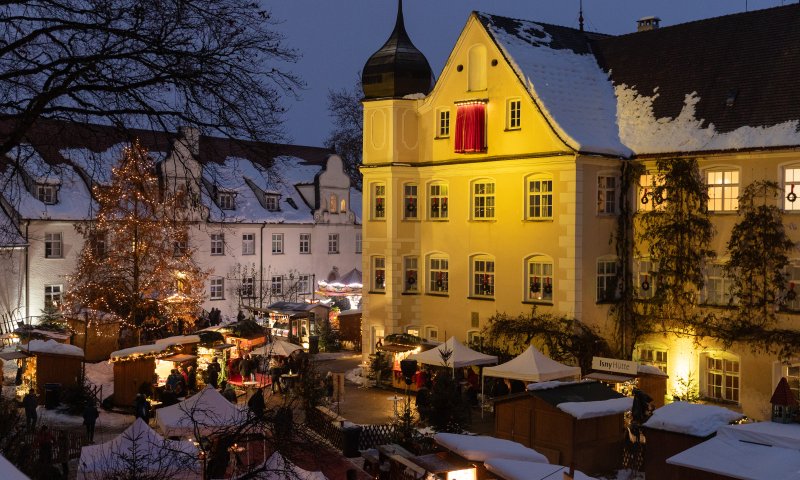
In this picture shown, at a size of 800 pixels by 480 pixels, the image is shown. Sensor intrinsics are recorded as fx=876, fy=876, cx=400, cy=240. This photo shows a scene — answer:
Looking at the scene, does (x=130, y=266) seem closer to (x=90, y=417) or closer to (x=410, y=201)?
(x=410, y=201)

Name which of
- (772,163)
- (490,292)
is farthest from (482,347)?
(772,163)

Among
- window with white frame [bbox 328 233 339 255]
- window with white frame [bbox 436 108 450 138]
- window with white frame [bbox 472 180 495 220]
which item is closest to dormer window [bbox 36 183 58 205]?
window with white frame [bbox 328 233 339 255]

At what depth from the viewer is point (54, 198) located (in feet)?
149

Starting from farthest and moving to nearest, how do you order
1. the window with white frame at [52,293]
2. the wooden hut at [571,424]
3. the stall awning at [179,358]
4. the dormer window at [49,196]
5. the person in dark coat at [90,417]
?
the dormer window at [49,196], the window with white frame at [52,293], the stall awning at [179,358], the person in dark coat at [90,417], the wooden hut at [571,424]

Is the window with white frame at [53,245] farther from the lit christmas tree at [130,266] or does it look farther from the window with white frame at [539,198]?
the window with white frame at [539,198]

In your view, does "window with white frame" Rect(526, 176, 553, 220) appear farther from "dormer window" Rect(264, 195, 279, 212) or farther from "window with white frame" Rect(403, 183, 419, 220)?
"dormer window" Rect(264, 195, 279, 212)

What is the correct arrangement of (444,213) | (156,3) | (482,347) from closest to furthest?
(156,3) < (482,347) < (444,213)

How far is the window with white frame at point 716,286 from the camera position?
1097 inches

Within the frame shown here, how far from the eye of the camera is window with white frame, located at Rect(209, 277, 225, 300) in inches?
1960

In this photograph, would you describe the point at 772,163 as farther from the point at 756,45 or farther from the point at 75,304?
the point at 75,304

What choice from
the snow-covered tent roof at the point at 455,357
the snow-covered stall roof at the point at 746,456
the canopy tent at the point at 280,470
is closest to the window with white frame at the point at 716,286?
the snow-covered tent roof at the point at 455,357

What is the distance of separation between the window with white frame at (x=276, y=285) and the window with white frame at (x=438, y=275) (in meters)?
20.0

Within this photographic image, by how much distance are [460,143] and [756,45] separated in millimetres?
10655

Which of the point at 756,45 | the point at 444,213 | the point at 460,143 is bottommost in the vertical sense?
the point at 444,213
